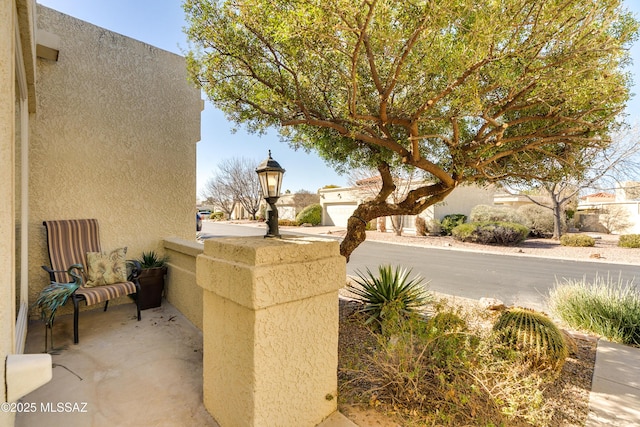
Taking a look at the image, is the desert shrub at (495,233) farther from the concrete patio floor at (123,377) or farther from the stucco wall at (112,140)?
the concrete patio floor at (123,377)

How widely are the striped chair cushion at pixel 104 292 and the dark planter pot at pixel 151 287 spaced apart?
0.35 metres

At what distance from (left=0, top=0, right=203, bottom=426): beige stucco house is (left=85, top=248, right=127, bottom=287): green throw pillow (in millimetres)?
566

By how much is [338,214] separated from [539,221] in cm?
1507

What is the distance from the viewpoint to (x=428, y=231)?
68.1ft

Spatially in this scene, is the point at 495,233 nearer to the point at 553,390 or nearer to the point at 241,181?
the point at 553,390

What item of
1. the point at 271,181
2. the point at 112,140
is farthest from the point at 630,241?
the point at 112,140

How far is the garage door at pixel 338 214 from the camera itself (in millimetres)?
26619

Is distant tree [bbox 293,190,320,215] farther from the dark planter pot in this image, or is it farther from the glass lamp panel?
the glass lamp panel

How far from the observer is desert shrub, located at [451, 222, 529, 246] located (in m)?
16.1

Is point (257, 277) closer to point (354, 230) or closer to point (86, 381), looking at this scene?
point (86, 381)

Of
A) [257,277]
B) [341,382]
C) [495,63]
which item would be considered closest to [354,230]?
[341,382]

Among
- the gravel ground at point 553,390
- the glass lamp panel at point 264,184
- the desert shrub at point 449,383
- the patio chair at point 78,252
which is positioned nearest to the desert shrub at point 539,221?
the gravel ground at point 553,390

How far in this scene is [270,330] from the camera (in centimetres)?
211

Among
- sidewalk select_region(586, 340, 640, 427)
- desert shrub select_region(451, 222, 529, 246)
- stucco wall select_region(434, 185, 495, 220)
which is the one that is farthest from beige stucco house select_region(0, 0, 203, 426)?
stucco wall select_region(434, 185, 495, 220)
